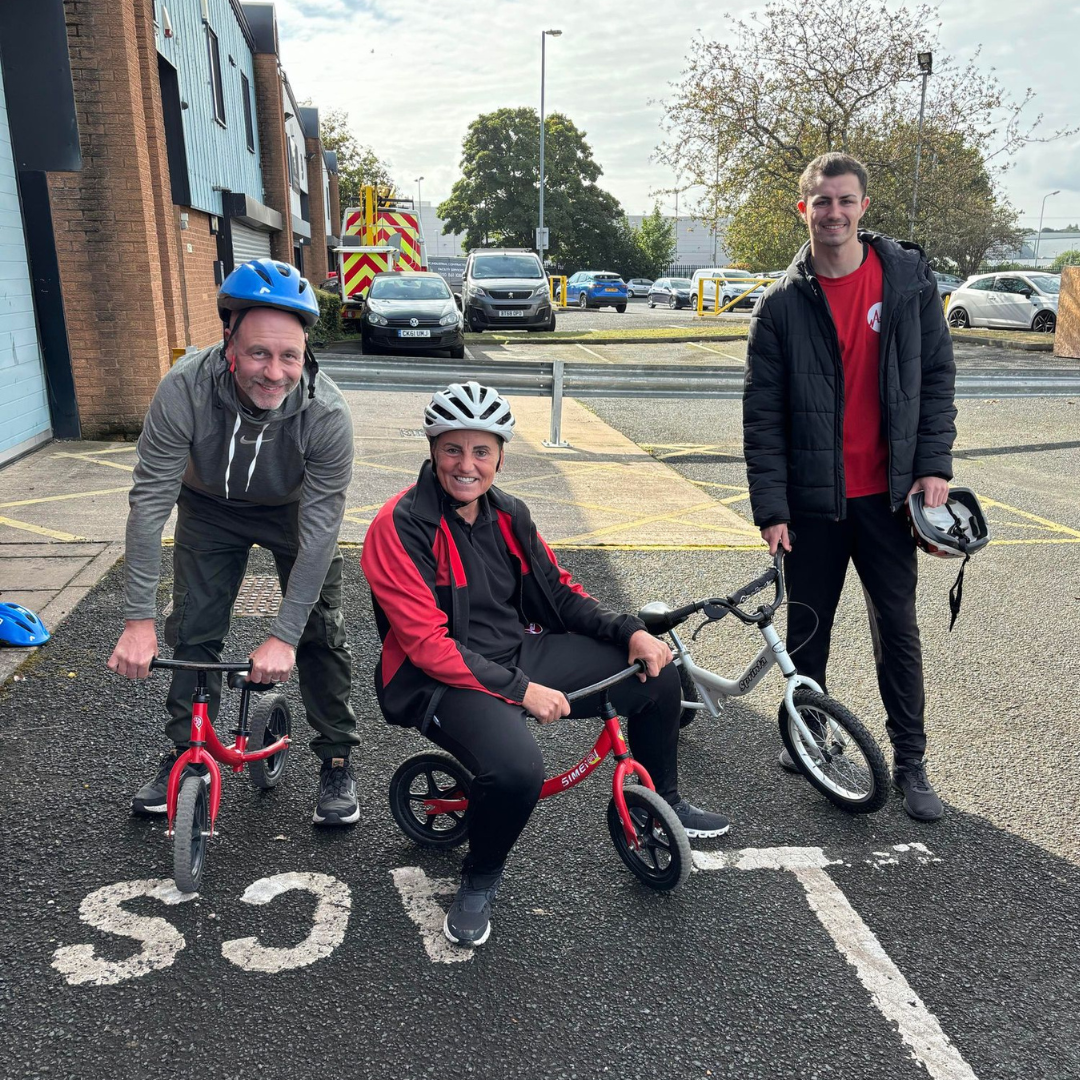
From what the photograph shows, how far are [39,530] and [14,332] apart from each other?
313 centimetres

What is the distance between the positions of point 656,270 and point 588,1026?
253ft

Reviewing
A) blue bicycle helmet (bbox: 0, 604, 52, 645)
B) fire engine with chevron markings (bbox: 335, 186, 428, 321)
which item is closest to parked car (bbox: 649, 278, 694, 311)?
fire engine with chevron markings (bbox: 335, 186, 428, 321)

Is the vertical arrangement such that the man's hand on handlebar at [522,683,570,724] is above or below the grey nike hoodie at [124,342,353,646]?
below

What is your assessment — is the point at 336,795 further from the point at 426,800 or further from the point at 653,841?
the point at 653,841

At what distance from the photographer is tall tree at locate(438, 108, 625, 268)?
6812cm

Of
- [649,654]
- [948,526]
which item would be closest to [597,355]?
[948,526]

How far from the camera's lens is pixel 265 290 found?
2746 millimetres

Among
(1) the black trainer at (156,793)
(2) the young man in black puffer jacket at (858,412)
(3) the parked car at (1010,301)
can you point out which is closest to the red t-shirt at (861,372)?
(2) the young man in black puffer jacket at (858,412)

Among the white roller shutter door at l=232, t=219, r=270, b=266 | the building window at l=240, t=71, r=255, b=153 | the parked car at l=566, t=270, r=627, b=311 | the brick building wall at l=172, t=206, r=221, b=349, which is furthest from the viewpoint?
the parked car at l=566, t=270, r=627, b=311

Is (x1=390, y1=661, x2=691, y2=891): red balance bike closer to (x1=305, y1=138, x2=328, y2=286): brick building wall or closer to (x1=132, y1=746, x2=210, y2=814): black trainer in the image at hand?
(x1=132, y1=746, x2=210, y2=814): black trainer

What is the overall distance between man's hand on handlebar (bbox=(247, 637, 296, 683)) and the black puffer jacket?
1788 millimetres

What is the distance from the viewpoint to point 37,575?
582cm

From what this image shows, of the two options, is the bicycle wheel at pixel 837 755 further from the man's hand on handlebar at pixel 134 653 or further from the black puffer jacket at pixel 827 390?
the man's hand on handlebar at pixel 134 653

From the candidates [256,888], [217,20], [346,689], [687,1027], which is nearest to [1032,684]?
[687,1027]
